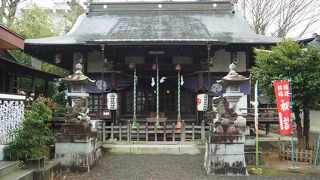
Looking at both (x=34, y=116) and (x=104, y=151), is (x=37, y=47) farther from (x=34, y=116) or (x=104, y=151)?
(x=34, y=116)

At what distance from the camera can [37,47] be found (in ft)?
57.3

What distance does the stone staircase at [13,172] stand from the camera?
749 cm

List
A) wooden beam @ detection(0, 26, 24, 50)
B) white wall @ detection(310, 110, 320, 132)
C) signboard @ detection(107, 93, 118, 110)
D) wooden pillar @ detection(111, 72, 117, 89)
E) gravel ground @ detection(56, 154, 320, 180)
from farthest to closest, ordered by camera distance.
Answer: white wall @ detection(310, 110, 320, 132)
wooden pillar @ detection(111, 72, 117, 89)
signboard @ detection(107, 93, 118, 110)
gravel ground @ detection(56, 154, 320, 180)
wooden beam @ detection(0, 26, 24, 50)

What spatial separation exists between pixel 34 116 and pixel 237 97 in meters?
6.71

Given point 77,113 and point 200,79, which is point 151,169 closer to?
point 77,113

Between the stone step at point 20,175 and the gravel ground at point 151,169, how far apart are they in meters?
1.50

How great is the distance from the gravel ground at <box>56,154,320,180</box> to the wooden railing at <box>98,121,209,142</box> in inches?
67.4

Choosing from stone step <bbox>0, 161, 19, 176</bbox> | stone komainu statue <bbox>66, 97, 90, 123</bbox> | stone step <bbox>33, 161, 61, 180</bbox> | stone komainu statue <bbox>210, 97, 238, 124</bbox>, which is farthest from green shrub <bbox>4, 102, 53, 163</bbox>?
stone komainu statue <bbox>210, 97, 238, 124</bbox>

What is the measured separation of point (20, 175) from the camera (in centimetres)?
771

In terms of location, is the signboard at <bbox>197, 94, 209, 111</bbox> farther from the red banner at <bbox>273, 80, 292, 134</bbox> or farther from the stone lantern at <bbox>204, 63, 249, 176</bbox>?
the stone lantern at <bbox>204, 63, 249, 176</bbox>

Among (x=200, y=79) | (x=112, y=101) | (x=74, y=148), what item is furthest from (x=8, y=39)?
(x=200, y=79)

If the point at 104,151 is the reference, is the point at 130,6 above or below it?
above

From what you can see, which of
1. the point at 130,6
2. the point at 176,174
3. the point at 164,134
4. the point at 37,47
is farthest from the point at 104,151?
the point at 130,6

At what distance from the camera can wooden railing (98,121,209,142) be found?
1450 cm
